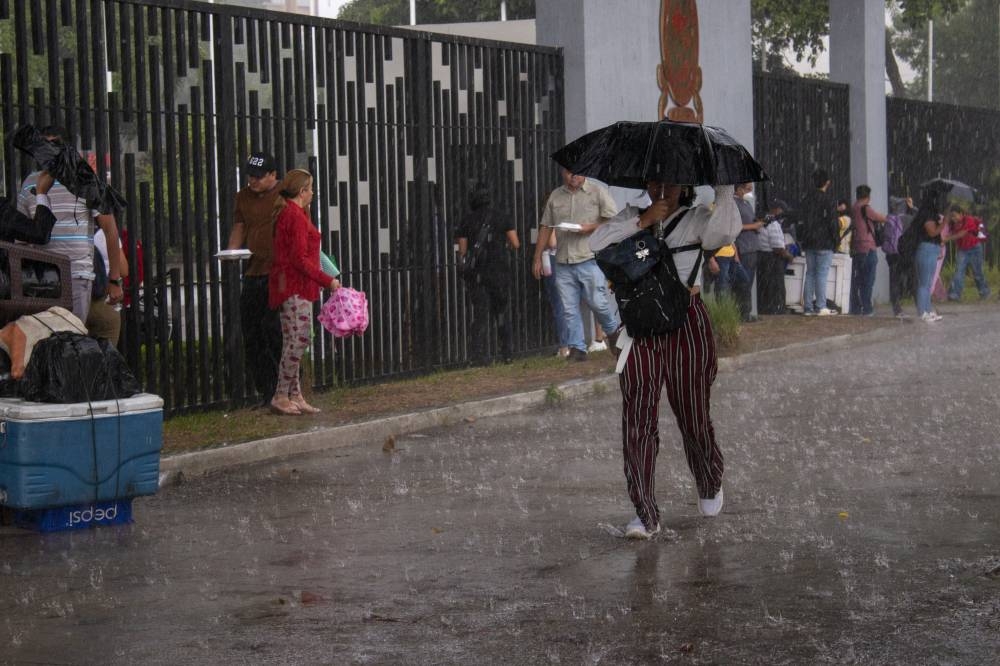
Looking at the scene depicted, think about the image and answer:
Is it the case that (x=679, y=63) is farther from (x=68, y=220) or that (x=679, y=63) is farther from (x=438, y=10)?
(x=438, y=10)

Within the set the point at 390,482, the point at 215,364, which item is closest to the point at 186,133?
the point at 215,364

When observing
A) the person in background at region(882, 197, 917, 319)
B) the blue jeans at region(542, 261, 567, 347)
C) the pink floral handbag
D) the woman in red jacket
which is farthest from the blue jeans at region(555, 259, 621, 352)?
the person in background at region(882, 197, 917, 319)

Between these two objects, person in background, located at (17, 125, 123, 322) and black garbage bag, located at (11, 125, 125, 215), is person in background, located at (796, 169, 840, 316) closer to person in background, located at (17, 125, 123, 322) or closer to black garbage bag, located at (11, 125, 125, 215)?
person in background, located at (17, 125, 123, 322)

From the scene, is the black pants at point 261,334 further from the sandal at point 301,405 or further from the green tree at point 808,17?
the green tree at point 808,17

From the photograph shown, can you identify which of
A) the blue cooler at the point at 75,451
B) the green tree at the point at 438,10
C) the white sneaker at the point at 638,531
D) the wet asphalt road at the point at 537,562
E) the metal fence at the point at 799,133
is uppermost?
the green tree at the point at 438,10

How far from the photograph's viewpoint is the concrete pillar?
88.4 feet

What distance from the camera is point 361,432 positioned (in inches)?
472

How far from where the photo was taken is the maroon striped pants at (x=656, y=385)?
794 cm

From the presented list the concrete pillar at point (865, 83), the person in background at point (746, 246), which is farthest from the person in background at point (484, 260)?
the concrete pillar at point (865, 83)

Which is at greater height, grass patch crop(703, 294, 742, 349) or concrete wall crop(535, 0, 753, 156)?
concrete wall crop(535, 0, 753, 156)

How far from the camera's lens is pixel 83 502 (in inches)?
326

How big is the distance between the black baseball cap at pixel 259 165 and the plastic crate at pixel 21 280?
3.52m

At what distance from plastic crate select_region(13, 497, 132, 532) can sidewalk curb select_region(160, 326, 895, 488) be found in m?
1.49

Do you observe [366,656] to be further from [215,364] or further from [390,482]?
[215,364]
